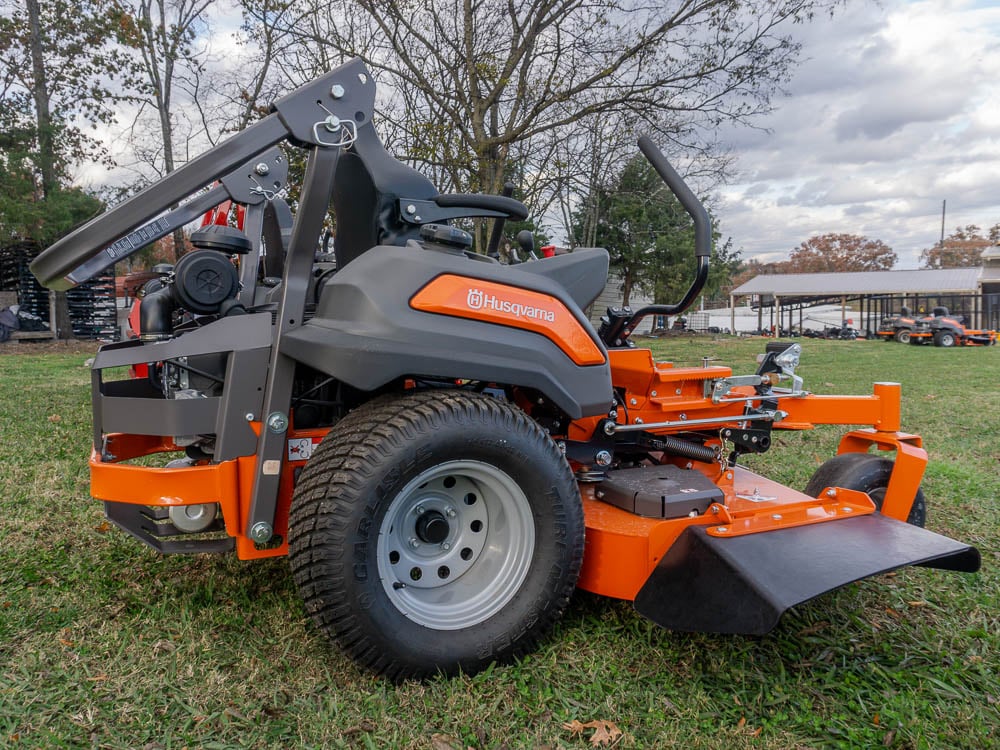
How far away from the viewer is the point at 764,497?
321 cm

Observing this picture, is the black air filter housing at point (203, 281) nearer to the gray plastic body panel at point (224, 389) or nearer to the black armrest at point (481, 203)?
the gray plastic body panel at point (224, 389)

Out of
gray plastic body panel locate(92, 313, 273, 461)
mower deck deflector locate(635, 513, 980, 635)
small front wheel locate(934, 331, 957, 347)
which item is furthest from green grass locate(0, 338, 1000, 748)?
small front wheel locate(934, 331, 957, 347)

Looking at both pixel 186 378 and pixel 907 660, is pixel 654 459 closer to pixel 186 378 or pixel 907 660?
pixel 907 660

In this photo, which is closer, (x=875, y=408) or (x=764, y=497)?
(x=764, y=497)

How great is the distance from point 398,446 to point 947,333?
93.1 ft

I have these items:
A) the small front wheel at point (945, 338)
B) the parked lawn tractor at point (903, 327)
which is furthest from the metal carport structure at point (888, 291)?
the small front wheel at point (945, 338)

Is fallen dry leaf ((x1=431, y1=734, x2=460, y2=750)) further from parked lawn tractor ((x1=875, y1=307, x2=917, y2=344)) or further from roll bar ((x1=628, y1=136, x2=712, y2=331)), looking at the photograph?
parked lawn tractor ((x1=875, y1=307, x2=917, y2=344))

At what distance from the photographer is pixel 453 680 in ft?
7.51

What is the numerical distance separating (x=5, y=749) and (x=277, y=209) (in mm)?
2644

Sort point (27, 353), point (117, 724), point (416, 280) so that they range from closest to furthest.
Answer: point (117, 724) < point (416, 280) < point (27, 353)

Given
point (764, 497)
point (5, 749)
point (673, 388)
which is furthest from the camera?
point (673, 388)

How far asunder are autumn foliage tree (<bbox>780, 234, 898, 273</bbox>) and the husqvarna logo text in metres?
77.0

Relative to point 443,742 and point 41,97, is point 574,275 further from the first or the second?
point 41,97

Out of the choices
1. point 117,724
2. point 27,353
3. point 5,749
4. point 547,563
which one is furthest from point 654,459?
point 27,353
